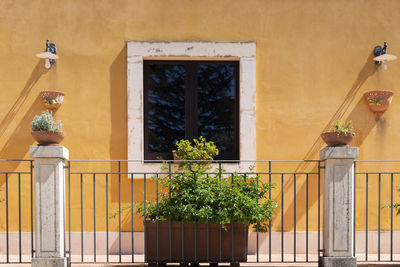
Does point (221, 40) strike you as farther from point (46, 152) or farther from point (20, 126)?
point (20, 126)

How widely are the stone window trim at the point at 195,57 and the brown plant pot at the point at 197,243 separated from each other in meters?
1.27

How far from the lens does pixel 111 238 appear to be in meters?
5.87

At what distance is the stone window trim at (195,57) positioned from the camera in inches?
232

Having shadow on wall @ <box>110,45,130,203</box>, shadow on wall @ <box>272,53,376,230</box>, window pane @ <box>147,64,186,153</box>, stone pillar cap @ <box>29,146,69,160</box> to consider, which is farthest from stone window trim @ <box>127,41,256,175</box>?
stone pillar cap @ <box>29,146,69,160</box>

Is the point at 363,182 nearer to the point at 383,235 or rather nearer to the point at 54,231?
the point at 383,235

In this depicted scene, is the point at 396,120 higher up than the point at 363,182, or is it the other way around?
the point at 396,120

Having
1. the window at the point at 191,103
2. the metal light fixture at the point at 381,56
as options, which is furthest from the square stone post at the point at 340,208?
the metal light fixture at the point at 381,56

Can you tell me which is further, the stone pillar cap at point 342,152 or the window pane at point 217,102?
the window pane at point 217,102

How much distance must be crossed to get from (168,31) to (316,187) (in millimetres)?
2898

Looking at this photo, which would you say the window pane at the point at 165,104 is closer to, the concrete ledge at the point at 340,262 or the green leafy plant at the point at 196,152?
the green leafy plant at the point at 196,152

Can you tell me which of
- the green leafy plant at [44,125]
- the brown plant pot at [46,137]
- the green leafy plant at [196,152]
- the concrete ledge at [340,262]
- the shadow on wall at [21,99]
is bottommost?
the concrete ledge at [340,262]

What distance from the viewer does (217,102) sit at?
6.16m

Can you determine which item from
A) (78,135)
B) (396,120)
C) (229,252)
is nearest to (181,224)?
(229,252)

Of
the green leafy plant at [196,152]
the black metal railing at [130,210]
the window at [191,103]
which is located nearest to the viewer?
the green leafy plant at [196,152]
